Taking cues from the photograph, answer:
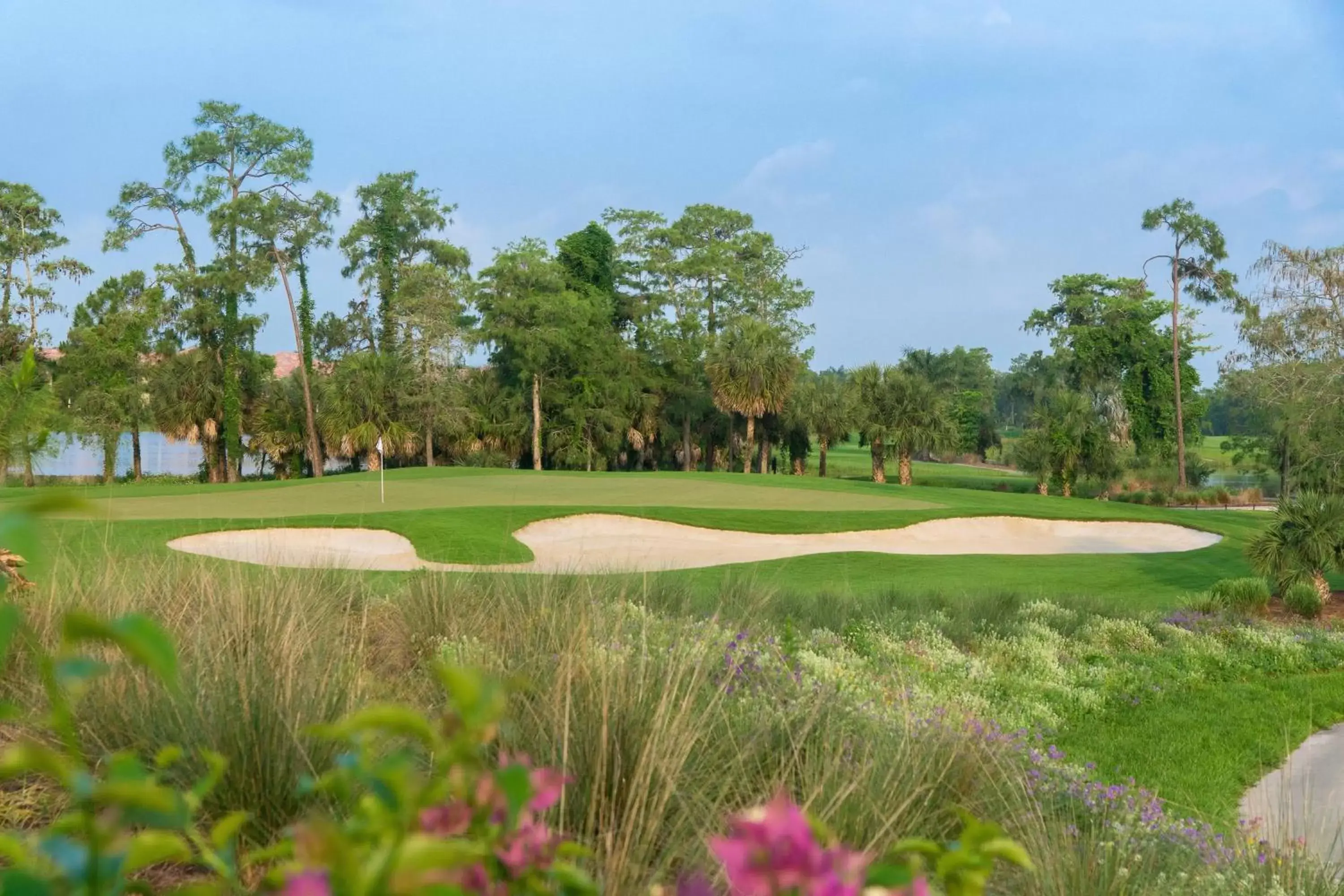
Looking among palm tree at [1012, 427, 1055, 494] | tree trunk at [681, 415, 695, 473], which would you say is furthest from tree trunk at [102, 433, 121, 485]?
palm tree at [1012, 427, 1055, 494]

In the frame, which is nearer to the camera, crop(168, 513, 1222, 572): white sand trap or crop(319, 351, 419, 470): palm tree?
crop(168, 513, 1222, 572): white sand trap

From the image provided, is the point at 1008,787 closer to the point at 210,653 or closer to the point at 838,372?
the point at 210,653

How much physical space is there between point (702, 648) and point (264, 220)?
1743 inches

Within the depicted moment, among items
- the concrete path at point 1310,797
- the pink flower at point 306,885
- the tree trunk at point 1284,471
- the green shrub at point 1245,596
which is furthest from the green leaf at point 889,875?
the tree trunk at point 1284,471

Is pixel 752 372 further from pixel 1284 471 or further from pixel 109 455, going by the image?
pixel 109 455

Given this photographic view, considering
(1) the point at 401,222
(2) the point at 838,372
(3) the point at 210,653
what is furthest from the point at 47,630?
(2) the point at 838,372

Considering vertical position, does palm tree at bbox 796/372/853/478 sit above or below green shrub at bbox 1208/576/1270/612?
above

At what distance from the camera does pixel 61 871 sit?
76 cm

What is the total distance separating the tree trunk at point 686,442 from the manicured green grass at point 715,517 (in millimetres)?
18081

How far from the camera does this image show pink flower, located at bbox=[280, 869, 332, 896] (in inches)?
22.3

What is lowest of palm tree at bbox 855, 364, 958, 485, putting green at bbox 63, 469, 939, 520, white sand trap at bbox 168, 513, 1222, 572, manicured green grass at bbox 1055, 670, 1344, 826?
manicured green grass at bbox 1055, 670, 1344, 826

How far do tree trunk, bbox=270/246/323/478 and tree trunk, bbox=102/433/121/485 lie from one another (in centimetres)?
781

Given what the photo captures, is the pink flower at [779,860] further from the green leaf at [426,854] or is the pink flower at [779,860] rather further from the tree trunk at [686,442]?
the tree trunk at [686,442]

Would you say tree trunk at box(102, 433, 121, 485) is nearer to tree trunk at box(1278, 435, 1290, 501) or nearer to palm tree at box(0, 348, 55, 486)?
palm tree at box(0, 348, 55, 486)
